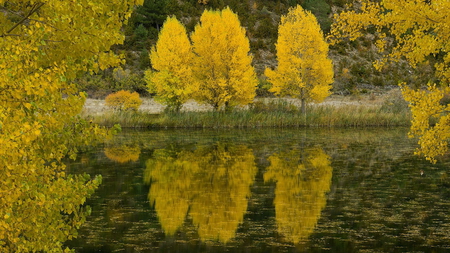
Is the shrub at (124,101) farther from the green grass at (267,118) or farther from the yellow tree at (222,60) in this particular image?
the yellow tree at (222,60)

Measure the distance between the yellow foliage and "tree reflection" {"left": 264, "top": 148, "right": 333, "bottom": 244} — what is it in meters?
5.91

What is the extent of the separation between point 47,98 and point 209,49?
107 ft

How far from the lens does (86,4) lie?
6281mm

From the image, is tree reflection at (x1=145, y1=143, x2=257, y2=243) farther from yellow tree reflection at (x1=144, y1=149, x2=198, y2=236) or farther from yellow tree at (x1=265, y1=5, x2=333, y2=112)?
yellow tree at (x1=265, y1=5, x2=333, y2=112)

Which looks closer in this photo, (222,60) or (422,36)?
(422,36)

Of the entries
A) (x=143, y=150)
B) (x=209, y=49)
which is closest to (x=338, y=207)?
(x=143, y=150)

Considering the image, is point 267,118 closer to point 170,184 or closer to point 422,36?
point 170,184

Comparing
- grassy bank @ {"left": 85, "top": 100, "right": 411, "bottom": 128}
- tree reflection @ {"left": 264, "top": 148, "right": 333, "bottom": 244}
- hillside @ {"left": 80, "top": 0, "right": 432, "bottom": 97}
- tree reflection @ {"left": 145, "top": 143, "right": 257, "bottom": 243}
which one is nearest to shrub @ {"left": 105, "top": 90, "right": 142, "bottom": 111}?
grassy bank @ {"left": 85, "top": 100, "right": 411, "bottom": 128}

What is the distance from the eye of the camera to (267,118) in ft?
129

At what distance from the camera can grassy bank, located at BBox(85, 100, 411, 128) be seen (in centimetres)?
3850

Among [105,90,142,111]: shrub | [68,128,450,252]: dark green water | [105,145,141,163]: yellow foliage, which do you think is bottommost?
[68,128,450,252]: dark green water

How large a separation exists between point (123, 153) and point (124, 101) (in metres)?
14.4

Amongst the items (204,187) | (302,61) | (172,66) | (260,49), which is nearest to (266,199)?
(204,187)

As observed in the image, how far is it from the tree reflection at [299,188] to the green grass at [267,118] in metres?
13.2
